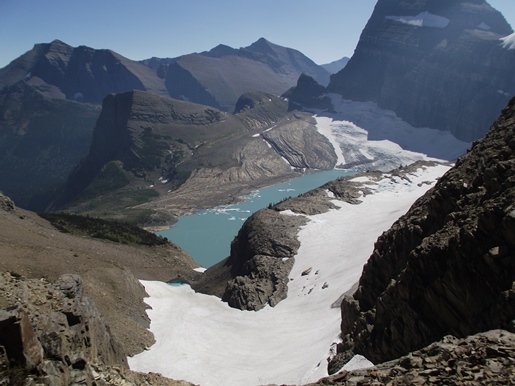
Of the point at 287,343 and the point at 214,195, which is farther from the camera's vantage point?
the point at 214,195

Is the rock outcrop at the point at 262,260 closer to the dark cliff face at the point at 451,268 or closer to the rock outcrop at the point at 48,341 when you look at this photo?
the dark cliff face at the point at 451,268

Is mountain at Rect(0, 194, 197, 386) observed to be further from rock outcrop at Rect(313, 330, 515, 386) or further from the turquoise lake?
the turquoise lake

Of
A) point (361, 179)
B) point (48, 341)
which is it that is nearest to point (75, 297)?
point (48, 341)

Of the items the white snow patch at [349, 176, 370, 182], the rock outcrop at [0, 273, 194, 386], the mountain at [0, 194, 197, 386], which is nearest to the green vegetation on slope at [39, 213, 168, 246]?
the mountain at [0, 194, 197, 386]

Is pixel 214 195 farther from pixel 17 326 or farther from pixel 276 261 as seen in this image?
pixel 17 326

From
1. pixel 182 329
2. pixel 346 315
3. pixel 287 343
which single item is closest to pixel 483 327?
pixel 346 315

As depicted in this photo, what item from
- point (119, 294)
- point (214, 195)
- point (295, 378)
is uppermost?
point (214, 195)

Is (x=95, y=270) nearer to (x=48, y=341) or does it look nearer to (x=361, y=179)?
(x=48, y=341)
